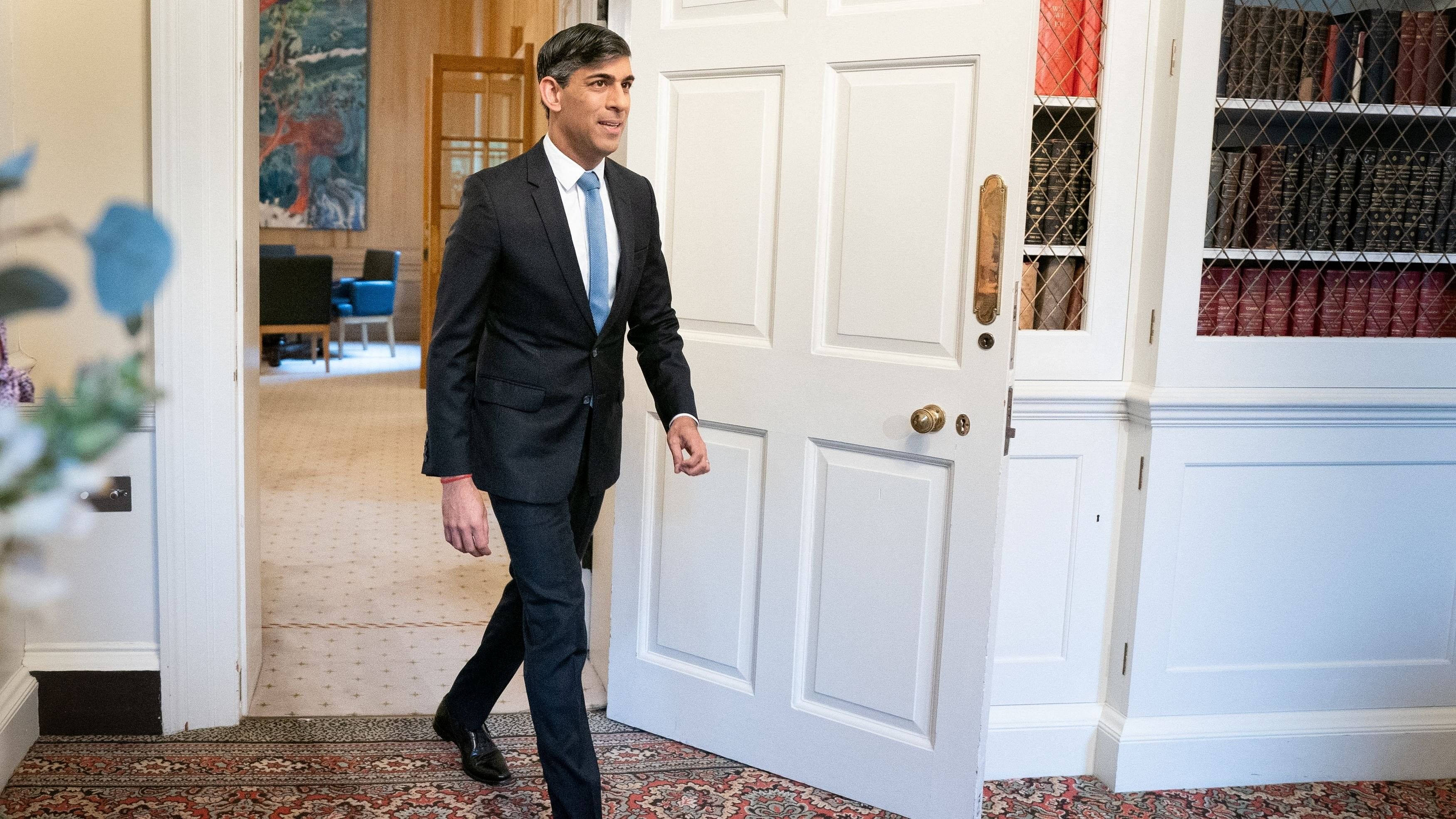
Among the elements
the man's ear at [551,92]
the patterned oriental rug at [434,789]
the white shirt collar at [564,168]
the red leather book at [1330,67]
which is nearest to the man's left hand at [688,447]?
the white shirt collar at [564,168]

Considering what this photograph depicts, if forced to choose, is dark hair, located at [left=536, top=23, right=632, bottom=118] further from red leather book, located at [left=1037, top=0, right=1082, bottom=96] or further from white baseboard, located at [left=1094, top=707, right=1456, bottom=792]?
white baseboard, located at [left=1094, top=707, right=1456, bottom=792]

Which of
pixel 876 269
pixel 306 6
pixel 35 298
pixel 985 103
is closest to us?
pixel 35 298

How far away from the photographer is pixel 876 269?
8.83 ft

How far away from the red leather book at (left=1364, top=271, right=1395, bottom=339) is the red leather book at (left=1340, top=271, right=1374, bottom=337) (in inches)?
0.4

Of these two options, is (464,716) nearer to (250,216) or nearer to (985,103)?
(250,216)

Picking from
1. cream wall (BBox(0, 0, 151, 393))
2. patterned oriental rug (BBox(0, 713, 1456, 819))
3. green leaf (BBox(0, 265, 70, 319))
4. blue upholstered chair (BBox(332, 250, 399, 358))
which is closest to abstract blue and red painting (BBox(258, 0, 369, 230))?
blue upholstered chair (BBox(332, 250, 399, 358))

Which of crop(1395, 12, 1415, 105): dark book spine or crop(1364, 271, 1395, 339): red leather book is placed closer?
crop(1395, 12, 1415, 105): dark book spine

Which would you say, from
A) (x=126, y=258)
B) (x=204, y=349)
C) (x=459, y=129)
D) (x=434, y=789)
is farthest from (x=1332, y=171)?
(x=459, y=129)

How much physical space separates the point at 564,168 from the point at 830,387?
771mm

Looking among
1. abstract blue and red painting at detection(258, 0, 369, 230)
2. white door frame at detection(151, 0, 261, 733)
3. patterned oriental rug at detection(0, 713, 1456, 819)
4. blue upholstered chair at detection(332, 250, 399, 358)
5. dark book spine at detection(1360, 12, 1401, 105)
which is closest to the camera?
patterned oriental rug at detection(0, 713, 1456, 819)

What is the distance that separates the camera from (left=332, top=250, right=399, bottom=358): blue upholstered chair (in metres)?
11.0

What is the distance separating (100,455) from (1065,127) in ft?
9.10

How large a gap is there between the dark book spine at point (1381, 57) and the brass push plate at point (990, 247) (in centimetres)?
109

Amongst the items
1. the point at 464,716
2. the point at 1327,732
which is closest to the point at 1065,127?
the point at 1327,732
